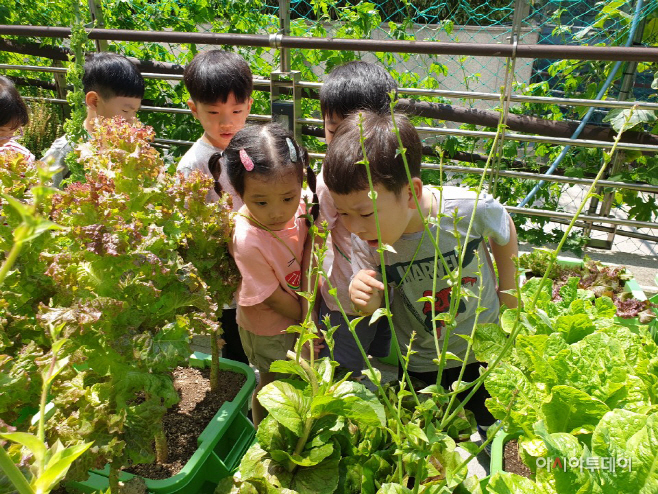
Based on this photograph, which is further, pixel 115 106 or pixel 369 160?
pixel 115 106

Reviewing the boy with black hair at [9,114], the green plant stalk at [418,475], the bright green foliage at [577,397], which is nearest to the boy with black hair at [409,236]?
the bright green foliage at [577,397]

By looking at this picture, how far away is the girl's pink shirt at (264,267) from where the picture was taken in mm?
1850

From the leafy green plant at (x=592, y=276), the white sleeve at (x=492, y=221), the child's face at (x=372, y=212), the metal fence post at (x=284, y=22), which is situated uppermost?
the metal fence post at (x=284, y=22)

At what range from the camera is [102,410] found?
3.94ft

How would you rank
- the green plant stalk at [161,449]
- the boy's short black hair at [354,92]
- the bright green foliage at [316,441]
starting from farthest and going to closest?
the boy's short black hair at [354,92] < the green plant stalk at [161,449] < the bright green foliage at [316,441]

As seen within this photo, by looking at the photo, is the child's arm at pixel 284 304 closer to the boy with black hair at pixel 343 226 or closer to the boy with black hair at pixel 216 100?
the boy with black hair at pixel 343 226

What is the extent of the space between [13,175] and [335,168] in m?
0.83

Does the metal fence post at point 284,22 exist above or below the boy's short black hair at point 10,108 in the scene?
above

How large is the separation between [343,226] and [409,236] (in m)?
0.28

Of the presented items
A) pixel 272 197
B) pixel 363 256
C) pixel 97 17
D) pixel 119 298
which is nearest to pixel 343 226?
pixel 363 256

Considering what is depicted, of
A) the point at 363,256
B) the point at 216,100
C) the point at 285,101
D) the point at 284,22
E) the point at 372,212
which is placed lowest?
the point at 363,256

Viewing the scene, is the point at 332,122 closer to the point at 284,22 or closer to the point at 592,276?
the point at 592,276

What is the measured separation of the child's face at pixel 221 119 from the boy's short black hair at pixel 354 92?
1.50 feet

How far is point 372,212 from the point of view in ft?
5.01
